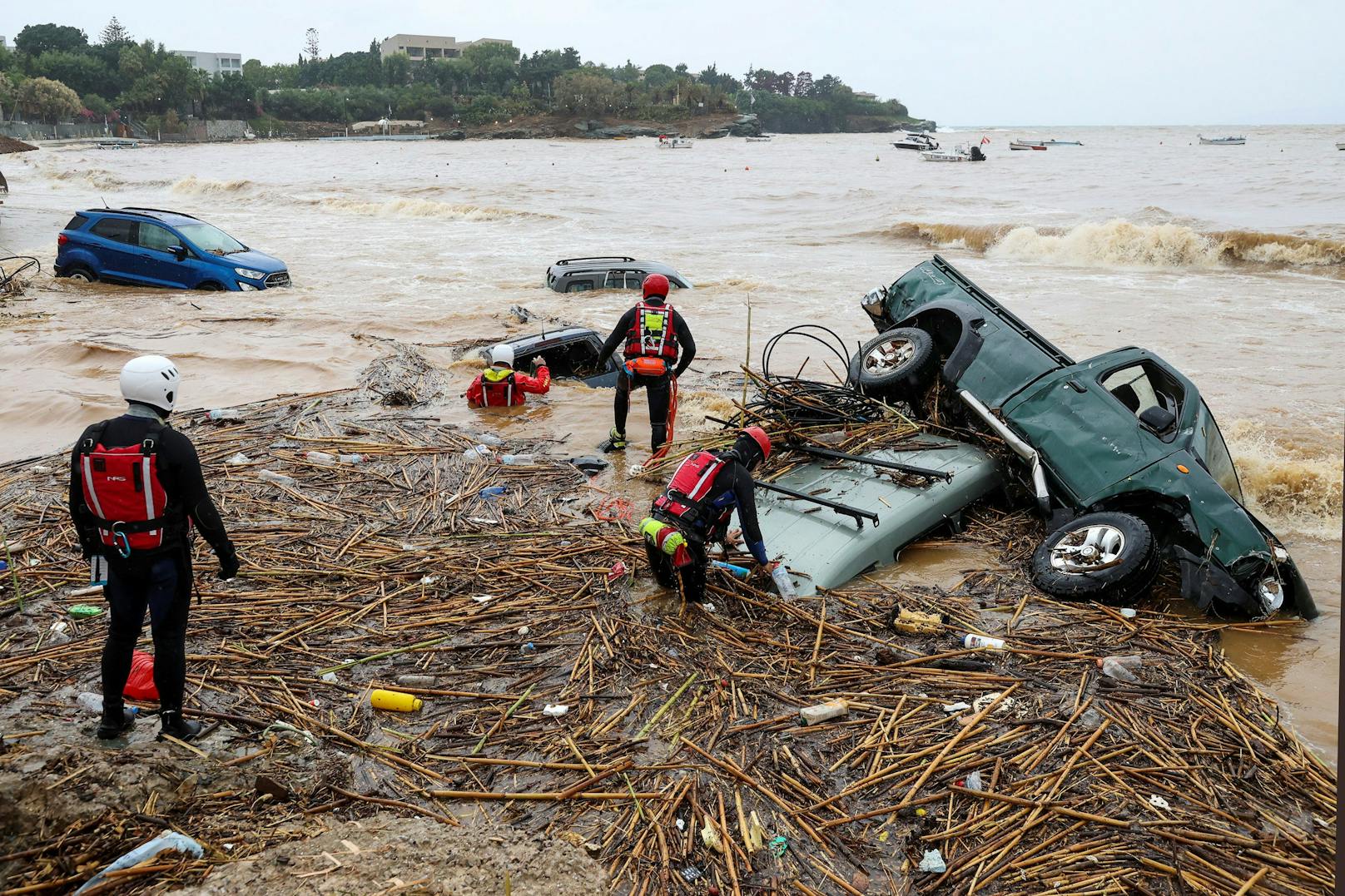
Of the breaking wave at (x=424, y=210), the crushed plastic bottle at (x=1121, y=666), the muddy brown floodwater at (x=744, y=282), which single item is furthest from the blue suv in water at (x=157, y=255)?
the breaking wave at (x=424, y=210)

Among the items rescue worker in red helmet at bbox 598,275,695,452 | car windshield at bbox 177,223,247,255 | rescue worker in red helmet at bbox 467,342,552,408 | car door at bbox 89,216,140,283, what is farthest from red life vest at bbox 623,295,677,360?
car door at bbox 89,216,140,283

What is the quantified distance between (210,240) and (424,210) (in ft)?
64.2

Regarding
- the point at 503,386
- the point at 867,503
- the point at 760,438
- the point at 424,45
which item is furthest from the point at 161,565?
the point at 424,45

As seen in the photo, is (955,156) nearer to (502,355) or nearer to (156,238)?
(156,238)

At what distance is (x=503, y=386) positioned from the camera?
1080 centimetres

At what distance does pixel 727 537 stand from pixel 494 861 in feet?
11.7

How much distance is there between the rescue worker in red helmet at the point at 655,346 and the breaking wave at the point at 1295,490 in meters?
5.54

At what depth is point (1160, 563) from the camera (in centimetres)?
633

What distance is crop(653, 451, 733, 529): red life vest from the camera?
5512 mm

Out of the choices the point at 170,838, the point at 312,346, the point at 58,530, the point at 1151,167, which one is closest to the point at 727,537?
the point at 170,838

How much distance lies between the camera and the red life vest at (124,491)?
156 inches

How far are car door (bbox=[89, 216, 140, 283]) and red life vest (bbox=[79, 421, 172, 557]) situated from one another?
643 inches

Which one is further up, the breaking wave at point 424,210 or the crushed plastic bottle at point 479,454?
the breaking wave at point 424,210

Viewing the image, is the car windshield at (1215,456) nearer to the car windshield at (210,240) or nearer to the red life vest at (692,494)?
the red life vest at (692,494)
